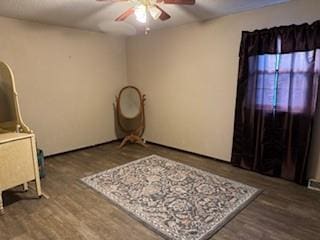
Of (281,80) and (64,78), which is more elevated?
(64,78)

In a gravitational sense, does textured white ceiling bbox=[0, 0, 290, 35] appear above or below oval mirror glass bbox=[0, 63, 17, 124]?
above

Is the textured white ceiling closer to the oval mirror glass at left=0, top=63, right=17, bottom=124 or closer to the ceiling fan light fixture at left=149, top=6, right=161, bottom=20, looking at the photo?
the ceiling fan light fixture at left=149, top=6, right=161, bottom=20

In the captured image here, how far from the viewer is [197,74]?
363 cm

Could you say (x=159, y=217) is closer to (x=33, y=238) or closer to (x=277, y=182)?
(x=33, y=238)

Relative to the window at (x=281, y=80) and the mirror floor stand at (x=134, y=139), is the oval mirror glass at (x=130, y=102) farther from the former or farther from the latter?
the window at (x=281, y=80)

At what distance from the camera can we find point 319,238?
1.84 metres

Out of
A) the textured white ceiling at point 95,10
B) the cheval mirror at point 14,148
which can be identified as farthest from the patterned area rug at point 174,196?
the textured white ceiling at point 95,10

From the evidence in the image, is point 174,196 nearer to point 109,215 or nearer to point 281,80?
point 109,215

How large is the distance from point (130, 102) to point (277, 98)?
273 cm

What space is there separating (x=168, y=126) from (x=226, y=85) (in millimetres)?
1406

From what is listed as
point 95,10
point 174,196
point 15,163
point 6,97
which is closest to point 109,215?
point 174,196

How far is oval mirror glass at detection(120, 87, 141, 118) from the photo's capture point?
450 cm

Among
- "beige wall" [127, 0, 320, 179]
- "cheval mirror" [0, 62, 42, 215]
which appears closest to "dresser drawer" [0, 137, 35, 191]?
"cheval mirror" [0, 62, 42, 215]

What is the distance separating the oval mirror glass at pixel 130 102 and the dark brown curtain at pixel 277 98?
2.05 meters
